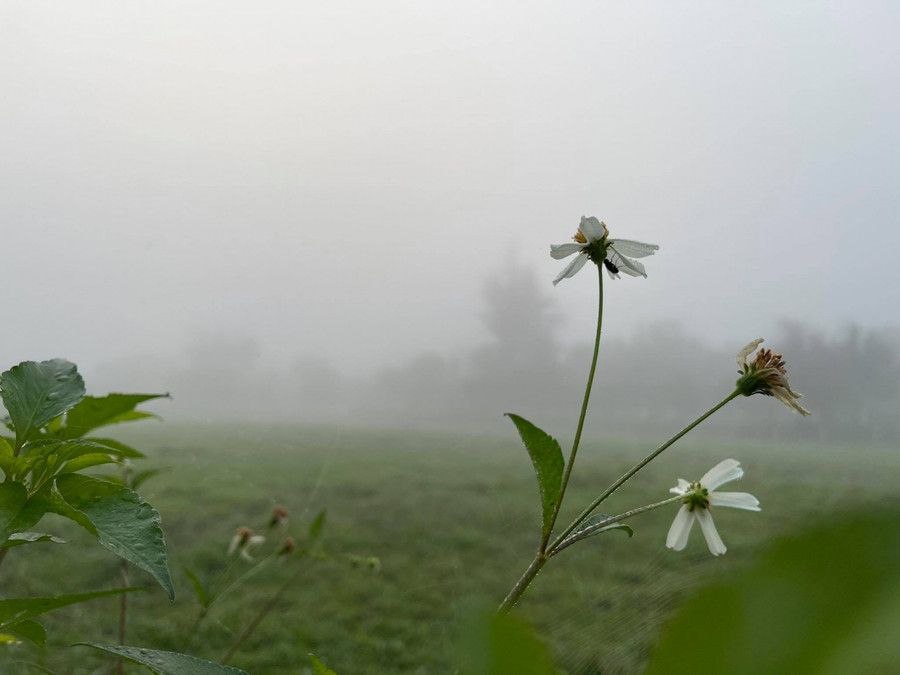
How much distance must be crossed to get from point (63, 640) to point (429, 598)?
0.70m

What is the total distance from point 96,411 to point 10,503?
75 millimetres

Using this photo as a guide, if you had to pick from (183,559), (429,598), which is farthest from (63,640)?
(429,598)

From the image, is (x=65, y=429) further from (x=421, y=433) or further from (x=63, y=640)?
(x=421, y=433)

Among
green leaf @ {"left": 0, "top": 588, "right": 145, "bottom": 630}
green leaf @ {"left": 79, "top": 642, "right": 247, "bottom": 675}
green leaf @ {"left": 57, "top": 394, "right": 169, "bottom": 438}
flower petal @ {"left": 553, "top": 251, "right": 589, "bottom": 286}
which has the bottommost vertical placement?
green leaf @ {"left": 0, "top": 588, "right": 145, "bottom": 630}

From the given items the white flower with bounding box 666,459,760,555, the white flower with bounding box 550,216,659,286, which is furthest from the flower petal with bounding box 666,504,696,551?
the white flower with bounding box 550,216,659,286

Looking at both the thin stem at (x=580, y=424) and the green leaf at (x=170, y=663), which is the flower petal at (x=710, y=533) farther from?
the green leaf at (x=170, y=663)

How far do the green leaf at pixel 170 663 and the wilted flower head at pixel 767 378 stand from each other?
0.22 m

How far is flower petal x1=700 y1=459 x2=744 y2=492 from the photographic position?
23cm

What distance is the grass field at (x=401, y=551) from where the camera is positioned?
3.42 feet

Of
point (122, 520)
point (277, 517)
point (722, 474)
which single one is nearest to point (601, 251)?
point (722, 474)

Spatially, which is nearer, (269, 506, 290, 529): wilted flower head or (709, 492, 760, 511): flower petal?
(709, 492, 760, 511): flower petal

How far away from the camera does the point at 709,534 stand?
232 millimetres

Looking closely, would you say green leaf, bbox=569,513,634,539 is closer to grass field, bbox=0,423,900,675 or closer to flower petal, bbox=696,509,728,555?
flower petal, bbox=696,509,728,555

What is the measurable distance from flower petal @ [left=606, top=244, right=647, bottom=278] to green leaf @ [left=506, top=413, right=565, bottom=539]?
11 cm
